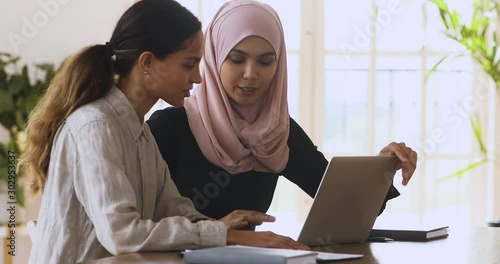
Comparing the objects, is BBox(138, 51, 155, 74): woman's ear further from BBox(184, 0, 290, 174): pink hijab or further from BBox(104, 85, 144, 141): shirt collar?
BBox(184, 0, 290, 174): pink hijab

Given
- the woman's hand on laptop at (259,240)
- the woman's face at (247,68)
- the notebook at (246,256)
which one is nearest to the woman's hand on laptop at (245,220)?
the woman's hand on laptop at (259,240)

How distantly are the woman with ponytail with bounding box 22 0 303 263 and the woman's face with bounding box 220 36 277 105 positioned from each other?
18.7 inches

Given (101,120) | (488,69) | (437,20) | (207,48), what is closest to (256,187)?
(207,48)

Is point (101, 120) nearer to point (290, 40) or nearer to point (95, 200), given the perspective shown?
point (95, 200)

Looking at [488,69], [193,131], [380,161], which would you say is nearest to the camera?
[380,161]

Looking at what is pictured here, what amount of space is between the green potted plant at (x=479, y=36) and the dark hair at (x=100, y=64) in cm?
295

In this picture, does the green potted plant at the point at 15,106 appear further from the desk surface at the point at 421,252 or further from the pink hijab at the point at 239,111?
the desk surface at the point at 421,252

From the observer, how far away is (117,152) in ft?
6.12

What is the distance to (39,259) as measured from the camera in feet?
6.32

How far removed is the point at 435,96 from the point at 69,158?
146 inches

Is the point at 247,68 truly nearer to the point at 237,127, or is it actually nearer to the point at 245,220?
the point at 237,127

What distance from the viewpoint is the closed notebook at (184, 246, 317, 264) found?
1.51m

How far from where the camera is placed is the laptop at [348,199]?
202 cm

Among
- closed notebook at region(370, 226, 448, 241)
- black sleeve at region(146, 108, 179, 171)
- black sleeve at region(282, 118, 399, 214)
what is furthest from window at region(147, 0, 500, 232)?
closed notebook at region(370, 226, 448, 241)
